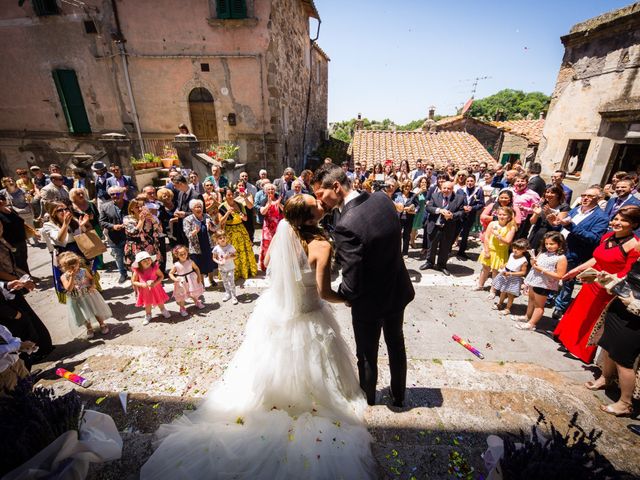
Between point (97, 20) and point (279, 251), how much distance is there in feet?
51.1

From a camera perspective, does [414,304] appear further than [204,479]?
Yes

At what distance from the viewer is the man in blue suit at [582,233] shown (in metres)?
4.35

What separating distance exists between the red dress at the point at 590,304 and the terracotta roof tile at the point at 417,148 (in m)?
10.9

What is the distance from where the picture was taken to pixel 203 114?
41.1ft

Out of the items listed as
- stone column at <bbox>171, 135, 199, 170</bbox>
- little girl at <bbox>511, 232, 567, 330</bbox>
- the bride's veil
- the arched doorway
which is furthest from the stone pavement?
the arched doorway

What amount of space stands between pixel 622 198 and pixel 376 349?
5.47m

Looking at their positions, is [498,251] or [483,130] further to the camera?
[483,130]

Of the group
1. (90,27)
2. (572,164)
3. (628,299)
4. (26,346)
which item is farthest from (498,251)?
(90,27)

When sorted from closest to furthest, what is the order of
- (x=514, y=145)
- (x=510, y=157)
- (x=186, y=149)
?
1. (x=186, y=149)
2. (x=514, y=145)
3. (x=510, y=157)

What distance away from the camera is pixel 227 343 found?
397cm

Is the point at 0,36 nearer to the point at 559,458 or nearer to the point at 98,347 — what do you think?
the point at 98,347

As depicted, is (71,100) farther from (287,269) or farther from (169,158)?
(287,269)

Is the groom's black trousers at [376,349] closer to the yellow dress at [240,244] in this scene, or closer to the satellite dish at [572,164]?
the yellow dress at [240,244]

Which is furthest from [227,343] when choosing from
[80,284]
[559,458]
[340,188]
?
[559,458]
